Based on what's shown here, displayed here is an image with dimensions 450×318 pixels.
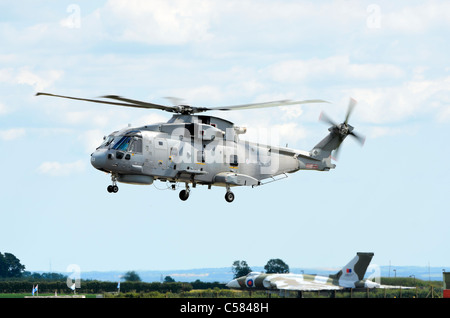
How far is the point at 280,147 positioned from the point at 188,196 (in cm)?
863

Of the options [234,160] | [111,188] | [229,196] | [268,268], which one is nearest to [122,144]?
[111,188]

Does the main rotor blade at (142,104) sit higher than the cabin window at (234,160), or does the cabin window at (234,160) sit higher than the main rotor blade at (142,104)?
the main rotor blade at (142,104)

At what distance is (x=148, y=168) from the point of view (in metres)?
49.3

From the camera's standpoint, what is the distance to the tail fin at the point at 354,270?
81750mm

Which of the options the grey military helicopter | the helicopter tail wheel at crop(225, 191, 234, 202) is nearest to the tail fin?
the grey military helicopter

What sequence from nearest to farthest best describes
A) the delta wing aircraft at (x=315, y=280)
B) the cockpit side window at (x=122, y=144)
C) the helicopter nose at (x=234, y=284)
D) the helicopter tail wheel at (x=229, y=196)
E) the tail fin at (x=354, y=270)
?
1. the cockpit side window at (x=122, y=144)
2. the helicopter tail wheel at (x=229, y=196)
3. the delta wing aircraft at (x=315, y=280)
4. the tail fin at (x=354, y=270)
5. the helicopter nose at (x=234, y=284)

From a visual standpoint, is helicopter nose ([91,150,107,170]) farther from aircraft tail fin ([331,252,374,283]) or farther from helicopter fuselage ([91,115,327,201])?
aircraft tail fin ([331,252,374,283])

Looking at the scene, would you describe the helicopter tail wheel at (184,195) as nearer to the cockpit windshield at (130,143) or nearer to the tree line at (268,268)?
Result: the cockpit windshield at (130,143)

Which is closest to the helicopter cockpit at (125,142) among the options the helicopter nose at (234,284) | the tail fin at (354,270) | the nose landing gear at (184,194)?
Result: the nose landing gear at (184,194)

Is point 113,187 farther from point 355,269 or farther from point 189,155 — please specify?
point 355,269

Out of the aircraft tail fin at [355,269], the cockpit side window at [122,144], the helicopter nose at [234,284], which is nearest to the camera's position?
the cockpit side window at [122,144]

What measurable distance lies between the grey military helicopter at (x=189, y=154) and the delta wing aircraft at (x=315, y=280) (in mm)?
22319
